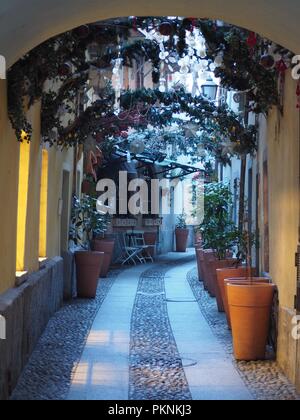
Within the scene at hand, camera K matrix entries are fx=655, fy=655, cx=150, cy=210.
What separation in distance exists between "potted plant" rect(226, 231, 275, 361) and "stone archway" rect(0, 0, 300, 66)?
101 inches

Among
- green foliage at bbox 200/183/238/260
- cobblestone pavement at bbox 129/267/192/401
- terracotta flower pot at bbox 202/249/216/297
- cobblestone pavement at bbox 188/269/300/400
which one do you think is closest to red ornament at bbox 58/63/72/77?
cobblestone pavement at bbox 129/267/192/401

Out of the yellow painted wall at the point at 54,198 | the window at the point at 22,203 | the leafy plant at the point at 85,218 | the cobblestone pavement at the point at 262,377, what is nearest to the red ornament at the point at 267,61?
the window at the point at 22,203

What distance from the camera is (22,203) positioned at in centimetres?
690

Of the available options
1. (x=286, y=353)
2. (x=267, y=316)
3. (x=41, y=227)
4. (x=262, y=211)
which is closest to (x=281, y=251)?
(x=267, y=316)

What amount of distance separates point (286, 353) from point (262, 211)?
2.91m

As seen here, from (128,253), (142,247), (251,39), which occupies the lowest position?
(128,253)

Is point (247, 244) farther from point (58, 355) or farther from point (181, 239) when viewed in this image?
point (181, 239)

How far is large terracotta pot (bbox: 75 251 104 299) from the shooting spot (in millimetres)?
11130

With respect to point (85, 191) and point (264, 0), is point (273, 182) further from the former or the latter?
point (85, 191)

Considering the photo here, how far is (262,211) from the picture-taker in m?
8.60

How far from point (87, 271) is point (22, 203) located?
443cm

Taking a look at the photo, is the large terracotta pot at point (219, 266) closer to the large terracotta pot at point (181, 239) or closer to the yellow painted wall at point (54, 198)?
the yellow painted wall at point (54, 198)

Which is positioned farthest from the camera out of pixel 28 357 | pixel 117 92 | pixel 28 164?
pixel 117 92

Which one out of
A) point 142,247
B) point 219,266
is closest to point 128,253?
point 142,247
